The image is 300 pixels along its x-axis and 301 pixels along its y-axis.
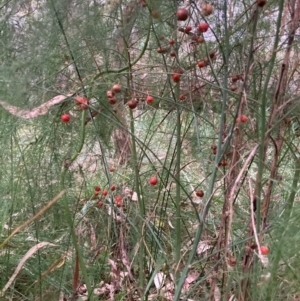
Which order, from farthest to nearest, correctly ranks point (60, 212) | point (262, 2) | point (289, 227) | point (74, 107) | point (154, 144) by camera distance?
point (154, 144) → point (60, 212) → point (74, 107) → point (289, 227) → point (262, 2)

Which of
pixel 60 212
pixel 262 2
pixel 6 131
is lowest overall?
pixel 60 212

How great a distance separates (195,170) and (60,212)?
73cm

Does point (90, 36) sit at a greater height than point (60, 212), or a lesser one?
greater

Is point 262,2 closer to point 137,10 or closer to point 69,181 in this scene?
point 137,10

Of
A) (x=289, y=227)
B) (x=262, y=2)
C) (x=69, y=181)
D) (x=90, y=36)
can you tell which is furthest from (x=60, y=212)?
(x=262, y=2)

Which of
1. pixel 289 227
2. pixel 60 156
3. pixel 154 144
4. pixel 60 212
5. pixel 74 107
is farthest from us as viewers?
pixel 154 144

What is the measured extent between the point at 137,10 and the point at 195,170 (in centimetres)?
111

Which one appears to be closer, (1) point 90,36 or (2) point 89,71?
(1) point 90,36

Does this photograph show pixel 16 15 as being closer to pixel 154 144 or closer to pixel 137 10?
pixel 137 10

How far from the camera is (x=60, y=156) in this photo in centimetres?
157

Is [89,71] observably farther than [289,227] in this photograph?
Yes

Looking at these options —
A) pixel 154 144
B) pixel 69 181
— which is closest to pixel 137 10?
pixel 69 181

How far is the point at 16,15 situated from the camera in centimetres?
150

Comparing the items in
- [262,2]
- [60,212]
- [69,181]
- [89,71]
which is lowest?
[60,212]
